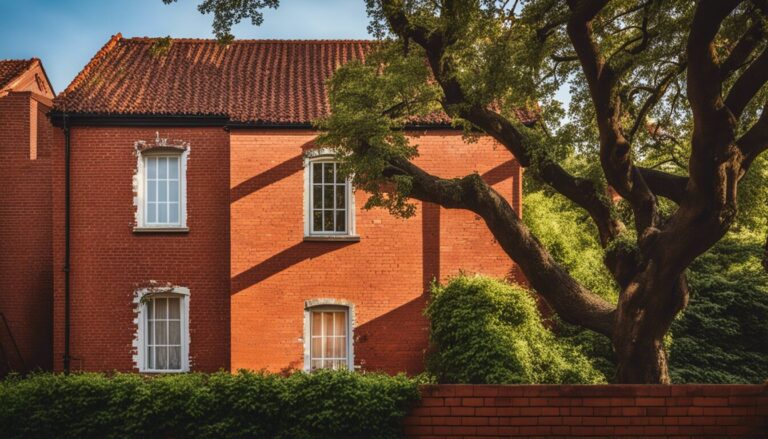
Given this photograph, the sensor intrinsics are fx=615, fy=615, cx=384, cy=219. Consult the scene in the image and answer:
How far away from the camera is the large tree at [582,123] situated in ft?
29.1

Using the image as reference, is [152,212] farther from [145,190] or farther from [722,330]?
[722,330]

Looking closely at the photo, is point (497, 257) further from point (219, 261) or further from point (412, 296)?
point (219, 261)

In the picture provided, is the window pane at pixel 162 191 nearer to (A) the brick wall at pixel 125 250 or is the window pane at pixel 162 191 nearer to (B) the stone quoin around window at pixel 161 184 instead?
(B) the stone quoin around window at pixel 161 184

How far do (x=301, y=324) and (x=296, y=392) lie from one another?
589cm

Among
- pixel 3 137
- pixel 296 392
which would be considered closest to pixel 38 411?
pixel 296 392

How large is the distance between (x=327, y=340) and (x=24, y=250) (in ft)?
28.4

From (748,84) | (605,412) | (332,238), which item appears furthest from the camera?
(332,238)

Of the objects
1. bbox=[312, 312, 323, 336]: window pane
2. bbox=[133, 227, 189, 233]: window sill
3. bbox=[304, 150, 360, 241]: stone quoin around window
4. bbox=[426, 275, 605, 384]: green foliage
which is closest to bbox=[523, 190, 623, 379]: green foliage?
bbox=[426, 275, 605, 384]: green foliage

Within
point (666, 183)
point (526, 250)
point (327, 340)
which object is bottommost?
point (327, 340)

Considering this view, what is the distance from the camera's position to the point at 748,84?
341 inches

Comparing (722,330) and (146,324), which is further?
(146,324)

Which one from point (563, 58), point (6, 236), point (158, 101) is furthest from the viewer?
point (6, 236)

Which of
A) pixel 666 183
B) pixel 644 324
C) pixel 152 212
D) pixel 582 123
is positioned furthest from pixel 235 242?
pixel 666 183

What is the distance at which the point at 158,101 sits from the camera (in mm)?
14961
